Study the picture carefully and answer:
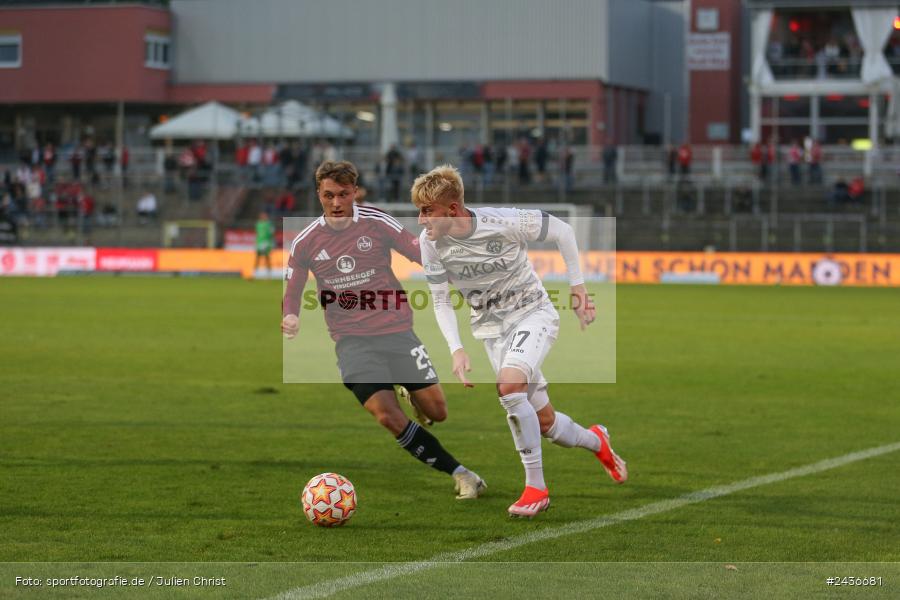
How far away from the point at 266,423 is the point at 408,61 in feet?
151

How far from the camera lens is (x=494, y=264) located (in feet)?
28.1

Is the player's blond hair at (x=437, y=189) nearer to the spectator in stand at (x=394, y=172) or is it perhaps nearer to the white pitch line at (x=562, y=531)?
the white pitch line at (x=562, y=531)

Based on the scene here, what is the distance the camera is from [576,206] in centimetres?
4328

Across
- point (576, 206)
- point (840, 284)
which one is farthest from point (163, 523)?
point (576, 206)

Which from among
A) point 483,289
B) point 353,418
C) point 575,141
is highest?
point 575,141

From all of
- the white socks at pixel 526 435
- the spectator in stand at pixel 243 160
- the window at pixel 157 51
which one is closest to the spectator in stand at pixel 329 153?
the spectator in stand at pixel 243 160

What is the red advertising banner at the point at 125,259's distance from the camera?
136ft

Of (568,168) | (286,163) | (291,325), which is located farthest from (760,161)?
(291,325)

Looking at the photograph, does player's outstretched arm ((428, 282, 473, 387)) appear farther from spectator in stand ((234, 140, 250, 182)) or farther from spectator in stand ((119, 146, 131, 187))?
spectator in stand ((119, 146, 131, 187))

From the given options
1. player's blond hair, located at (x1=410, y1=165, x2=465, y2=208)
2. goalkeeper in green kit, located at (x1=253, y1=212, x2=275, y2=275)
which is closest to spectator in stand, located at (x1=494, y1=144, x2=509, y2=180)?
goalkeeper in green kit, located at (x1=253, y1=212, x2=275, y2=275)

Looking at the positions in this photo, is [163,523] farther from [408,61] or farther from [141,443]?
[408,61]

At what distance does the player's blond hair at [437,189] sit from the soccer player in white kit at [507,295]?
2 centimetres

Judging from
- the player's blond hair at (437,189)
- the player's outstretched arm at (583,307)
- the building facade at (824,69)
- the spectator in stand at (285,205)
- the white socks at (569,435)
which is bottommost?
the white socks at (569,435)

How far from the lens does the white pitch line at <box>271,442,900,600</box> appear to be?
6590 millimetres
